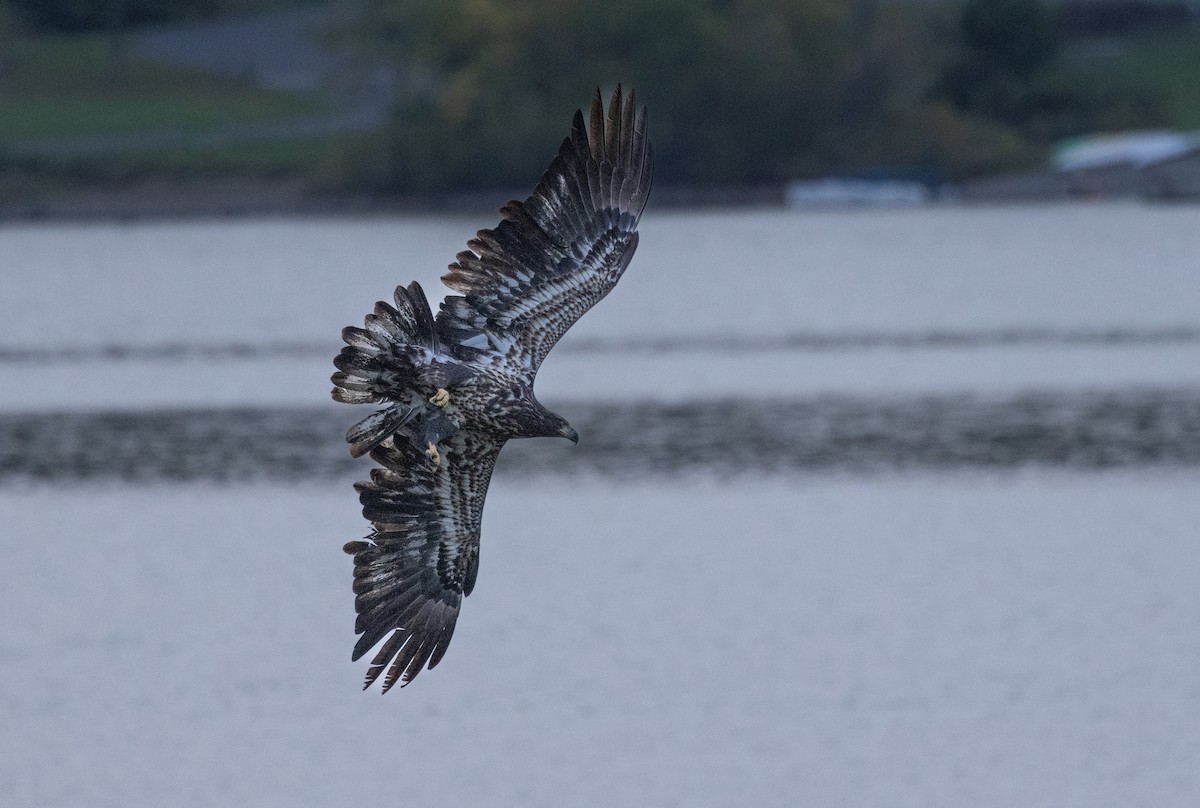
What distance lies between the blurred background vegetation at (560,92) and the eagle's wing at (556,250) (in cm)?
5904

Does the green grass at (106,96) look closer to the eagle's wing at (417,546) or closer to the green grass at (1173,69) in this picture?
the green grass at (1173,69)

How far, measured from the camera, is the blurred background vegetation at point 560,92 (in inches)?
2822

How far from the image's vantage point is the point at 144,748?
18.8 meters

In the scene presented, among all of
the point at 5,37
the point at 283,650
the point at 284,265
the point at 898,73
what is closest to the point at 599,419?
the point at 283,650

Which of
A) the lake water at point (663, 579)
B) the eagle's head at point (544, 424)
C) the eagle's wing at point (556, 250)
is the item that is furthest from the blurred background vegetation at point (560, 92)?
the eagle's head at point (544, 424)

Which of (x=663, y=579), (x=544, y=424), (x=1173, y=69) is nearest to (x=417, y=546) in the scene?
(x=544, y=424)

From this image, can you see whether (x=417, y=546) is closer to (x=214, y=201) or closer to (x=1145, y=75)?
(x=214, y=201)

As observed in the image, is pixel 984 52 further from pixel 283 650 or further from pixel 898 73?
pixel 283 650

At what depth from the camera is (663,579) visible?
23.9 metres

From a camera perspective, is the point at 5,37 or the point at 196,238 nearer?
the point at 196,238

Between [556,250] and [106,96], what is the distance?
7217cm

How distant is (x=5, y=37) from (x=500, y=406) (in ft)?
247

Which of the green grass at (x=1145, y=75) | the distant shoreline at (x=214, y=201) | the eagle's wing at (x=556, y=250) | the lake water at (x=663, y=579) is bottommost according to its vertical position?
the lake water at (x=663, y=579)

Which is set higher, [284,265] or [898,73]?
[898,73]
